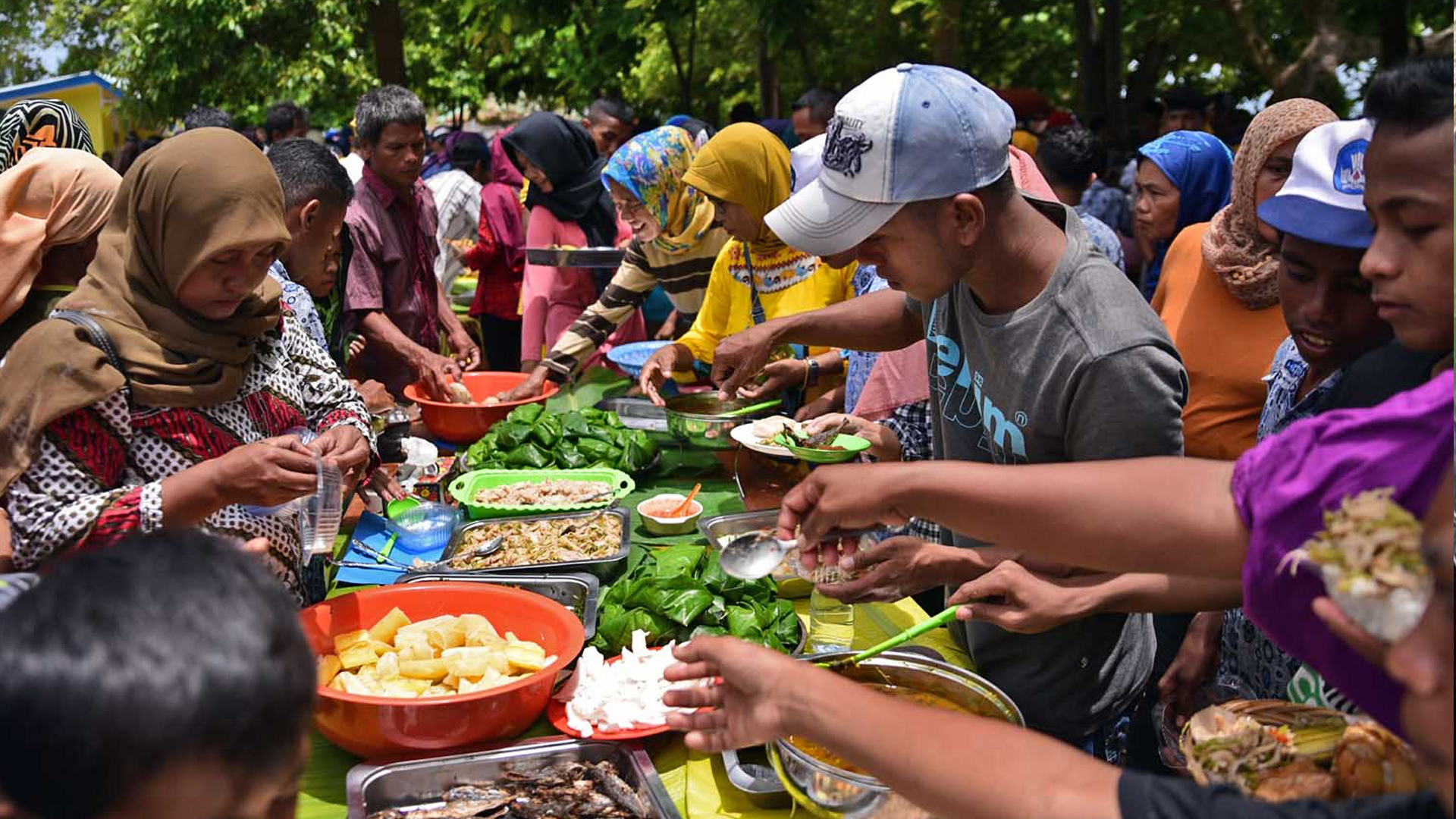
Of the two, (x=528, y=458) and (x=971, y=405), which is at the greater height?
(x=971, y=405)

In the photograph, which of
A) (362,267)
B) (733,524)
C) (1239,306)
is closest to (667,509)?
(733,524)

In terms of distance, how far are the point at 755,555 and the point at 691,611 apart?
34cm

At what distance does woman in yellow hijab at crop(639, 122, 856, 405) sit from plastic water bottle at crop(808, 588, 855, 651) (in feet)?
4.17

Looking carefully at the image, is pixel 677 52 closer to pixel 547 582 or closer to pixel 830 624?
pixel 547 582

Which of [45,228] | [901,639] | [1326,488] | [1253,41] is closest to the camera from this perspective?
[1326,488]

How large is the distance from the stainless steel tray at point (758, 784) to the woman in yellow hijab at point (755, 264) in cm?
178

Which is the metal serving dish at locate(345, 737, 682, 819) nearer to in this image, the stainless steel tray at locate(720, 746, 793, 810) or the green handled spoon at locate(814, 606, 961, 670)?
the stainless steel tray at locate(720, 746, 793, 810)

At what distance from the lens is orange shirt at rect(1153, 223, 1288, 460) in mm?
2678

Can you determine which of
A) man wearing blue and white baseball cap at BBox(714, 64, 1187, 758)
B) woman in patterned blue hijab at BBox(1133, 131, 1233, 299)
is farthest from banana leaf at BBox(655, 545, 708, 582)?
woman in patterned blue hijab at BBox(1133, 131, 1233, 299)

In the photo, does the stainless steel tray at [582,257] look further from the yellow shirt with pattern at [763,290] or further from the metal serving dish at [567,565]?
the metal serving dish at [567,565]

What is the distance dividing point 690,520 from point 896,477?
61.8 inches

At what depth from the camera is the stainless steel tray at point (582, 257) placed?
506cm

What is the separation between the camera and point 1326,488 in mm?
959

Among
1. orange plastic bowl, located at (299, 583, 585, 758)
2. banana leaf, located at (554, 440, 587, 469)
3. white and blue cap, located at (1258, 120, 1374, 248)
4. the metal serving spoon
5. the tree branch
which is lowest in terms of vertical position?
banana leaf, located at (554, 440, 587, 469)
